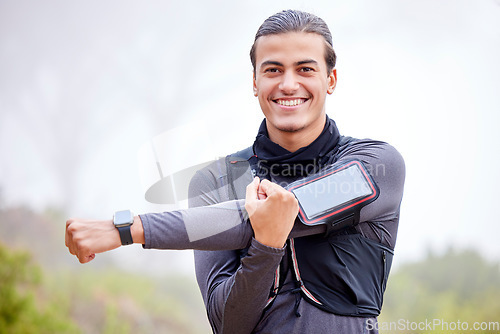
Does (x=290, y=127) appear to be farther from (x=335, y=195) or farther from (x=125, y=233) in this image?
(x=125, y=233)

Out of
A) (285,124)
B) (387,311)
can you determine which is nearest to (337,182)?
(285,124)

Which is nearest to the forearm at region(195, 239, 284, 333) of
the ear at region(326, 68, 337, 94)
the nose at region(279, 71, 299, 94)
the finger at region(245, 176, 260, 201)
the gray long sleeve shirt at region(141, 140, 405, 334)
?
the gray long sleeve shirt at region(141, 140, 405, 334)

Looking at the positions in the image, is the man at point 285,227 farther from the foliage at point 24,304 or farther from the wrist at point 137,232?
the foliage at point 24,304

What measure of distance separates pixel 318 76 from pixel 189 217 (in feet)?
1.94

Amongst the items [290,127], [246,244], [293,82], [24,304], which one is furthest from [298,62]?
[24,304]

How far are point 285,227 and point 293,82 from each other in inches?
18.7

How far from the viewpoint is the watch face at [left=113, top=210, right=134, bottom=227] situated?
3.68 ft

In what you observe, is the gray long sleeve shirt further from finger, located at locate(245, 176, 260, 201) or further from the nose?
the nose

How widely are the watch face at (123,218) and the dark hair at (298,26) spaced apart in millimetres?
704

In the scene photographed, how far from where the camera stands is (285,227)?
118 centimetres

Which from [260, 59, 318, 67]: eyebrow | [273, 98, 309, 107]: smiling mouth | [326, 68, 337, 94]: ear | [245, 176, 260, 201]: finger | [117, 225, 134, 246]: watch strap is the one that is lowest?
[117, 225, 134, 246]: watch strap

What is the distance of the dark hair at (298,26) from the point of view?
1504 mm

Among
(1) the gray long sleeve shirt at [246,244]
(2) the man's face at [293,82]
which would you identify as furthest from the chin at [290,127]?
(1) the gray long sleeve shirt at [246,244]

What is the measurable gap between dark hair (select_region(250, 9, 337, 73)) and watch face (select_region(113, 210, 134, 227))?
704 mm
